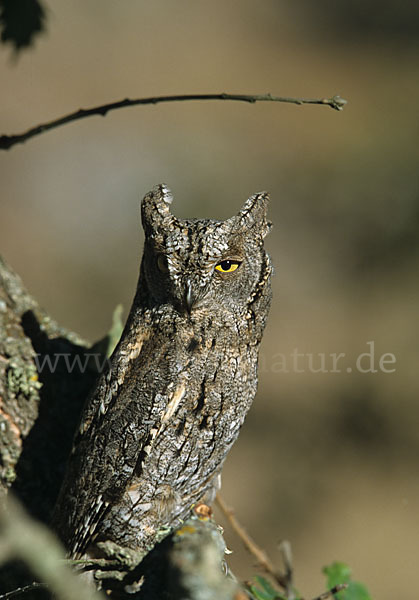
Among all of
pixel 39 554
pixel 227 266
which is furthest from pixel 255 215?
pixel 39 554

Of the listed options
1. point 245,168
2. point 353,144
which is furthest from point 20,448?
point 353,144

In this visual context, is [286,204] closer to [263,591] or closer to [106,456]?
[106,456]

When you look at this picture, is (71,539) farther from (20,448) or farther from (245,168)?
(245,168)

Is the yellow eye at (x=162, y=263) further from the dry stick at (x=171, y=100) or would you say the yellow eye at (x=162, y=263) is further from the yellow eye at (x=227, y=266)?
the dry stick at (x=171, y=100)

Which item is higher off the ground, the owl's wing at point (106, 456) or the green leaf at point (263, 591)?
the owl's wing at point (106, 456)

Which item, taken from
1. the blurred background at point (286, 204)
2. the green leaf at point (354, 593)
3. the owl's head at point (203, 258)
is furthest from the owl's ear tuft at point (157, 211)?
the blurred background at point (286, 204)

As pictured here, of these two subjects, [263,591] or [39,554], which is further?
[263,591]

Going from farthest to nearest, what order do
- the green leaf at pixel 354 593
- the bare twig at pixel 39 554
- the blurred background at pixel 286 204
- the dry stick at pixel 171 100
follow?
the blurred background at pixel 286 204, the green leaf at pixel 354 593, the dry stick at pixel 171 100, the bare twig at pixel 39 554
